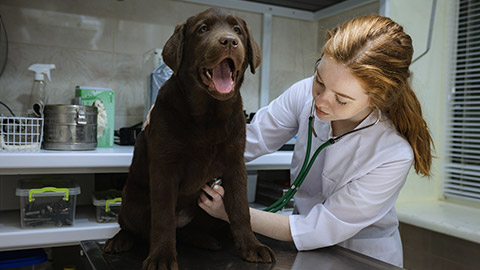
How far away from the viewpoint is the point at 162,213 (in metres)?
0.88

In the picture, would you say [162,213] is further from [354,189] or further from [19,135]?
[19,135]

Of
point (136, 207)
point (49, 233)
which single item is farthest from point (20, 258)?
point (136, 207)

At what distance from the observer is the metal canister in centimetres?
142

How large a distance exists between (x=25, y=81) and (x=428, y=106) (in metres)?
1.96

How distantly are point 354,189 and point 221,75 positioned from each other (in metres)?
0.48

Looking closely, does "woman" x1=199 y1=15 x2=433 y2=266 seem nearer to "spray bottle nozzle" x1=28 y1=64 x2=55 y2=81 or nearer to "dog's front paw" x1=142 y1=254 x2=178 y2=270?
"dog's front paw" x1=142 y1=254 x2=178 y2=270

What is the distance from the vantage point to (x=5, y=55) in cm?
170

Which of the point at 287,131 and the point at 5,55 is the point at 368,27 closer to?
the point at 287,131

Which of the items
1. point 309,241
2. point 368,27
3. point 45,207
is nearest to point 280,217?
point 309,241

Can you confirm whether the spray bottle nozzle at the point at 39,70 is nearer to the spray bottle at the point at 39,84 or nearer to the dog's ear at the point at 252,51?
the spray bottle at the point at 39,84

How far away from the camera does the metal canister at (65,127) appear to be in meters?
1.42

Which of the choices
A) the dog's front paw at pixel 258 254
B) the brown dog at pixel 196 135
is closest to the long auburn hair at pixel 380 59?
the brown dog at pixel 196 135

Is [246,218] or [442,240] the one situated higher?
[246,218]

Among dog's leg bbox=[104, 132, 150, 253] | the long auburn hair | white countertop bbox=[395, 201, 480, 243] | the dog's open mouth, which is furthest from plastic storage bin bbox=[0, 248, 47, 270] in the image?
white countertop bbox=[395, 201, 480, 243]
